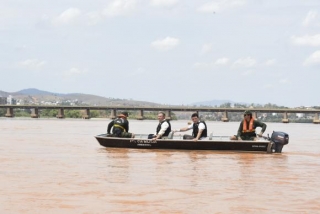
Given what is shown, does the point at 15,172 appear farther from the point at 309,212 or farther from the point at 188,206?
the point at 309,212

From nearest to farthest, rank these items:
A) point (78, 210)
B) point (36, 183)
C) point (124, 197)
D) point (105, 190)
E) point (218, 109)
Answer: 1. point (78, 210)
2. point (124, 197)
3. point (105, 190)
4. point (36, 183)
5. point (218, 109)

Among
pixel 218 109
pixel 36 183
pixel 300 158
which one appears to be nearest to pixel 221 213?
pixel 36 183

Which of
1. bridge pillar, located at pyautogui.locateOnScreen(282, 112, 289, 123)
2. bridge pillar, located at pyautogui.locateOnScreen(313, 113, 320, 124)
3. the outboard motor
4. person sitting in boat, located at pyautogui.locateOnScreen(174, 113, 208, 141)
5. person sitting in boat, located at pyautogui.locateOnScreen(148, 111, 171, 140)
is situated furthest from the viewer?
bridge pillar, located at pyautogui.locateOnScreen(282, 112, 289, 123)

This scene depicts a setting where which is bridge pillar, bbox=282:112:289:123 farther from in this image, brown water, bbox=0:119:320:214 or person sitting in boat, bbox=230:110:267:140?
brown water, bbox=0:119:320:214

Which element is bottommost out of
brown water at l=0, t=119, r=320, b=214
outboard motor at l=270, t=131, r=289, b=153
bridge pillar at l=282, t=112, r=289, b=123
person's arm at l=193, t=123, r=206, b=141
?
brown water at l=0, t=119, r=320, b=214

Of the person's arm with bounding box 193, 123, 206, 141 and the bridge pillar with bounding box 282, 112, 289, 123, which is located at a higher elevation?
the bridge pillar with bounding box 282, 112, 289, 123

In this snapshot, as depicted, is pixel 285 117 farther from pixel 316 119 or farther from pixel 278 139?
pixel 278 139

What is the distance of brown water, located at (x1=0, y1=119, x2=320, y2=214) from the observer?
15.5 meters

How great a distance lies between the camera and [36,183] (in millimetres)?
18844

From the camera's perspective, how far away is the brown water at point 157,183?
50.8 ft

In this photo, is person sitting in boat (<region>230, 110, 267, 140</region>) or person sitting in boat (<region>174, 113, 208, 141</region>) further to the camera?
person sitting in boat (<region>174, 113, 208, 141</region>)

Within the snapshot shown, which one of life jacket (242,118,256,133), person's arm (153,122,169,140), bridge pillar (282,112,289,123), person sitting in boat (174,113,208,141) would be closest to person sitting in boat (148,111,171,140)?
person's arm (153,122,169,140)

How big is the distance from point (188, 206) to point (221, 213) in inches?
37.3

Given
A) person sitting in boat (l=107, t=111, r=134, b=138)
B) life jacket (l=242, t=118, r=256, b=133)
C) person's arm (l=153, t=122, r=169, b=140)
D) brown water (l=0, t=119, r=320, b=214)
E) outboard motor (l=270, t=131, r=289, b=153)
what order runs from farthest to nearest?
person sitting in boat (l=107, t=111, r=134, b=138) < person's arm (l=153, t=122, r=169, b=140) < outboard motor (l=270, t=131, r=289, b=153) < life jacket (l=242, t=118, r=256, b=133) < brown water (l=0, t=119, r=320, b=214)
